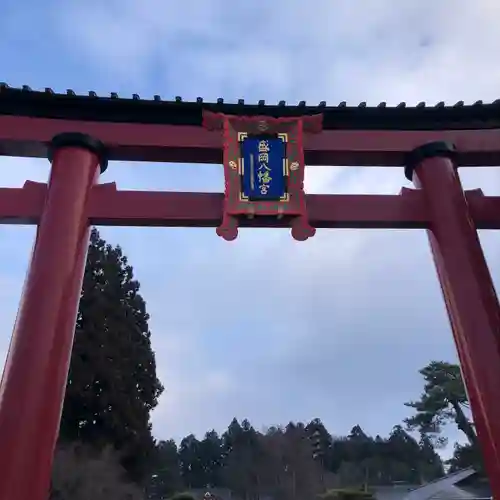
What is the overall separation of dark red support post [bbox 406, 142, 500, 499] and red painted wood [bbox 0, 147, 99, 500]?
391 cm

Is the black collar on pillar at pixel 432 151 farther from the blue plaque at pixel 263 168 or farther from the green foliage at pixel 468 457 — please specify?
the green foliage at pixel 468 457

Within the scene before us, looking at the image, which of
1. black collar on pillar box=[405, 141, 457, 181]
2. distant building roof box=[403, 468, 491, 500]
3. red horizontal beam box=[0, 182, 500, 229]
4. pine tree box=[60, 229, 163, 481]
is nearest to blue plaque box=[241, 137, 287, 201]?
red horizontal beam box=[0, 182, 500, 229]

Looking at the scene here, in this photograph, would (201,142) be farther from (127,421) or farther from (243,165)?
(127,421)

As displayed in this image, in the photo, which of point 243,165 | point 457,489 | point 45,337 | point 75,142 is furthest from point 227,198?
point 457,489

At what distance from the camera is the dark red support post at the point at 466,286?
196 inches

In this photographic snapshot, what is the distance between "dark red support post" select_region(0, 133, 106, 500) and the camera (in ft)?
14.8

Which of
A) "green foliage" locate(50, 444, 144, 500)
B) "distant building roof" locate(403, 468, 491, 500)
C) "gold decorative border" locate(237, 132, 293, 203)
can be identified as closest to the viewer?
"gold decorative border" locate(237, 132, 293, 203)

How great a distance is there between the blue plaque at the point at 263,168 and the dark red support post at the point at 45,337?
185 cm

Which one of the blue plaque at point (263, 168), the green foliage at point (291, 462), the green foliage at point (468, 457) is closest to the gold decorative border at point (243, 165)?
the blue plaque at point (263, 168)

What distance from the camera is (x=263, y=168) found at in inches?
257

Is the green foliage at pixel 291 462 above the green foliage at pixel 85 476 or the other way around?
above

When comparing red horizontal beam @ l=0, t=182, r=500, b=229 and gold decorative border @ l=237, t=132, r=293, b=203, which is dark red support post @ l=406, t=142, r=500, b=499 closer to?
red horizontal beam @ l=0, t=182, r=500, b=229

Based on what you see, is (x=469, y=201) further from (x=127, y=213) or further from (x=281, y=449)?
(x=281, y=449)

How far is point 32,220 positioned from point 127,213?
1.09 meters
